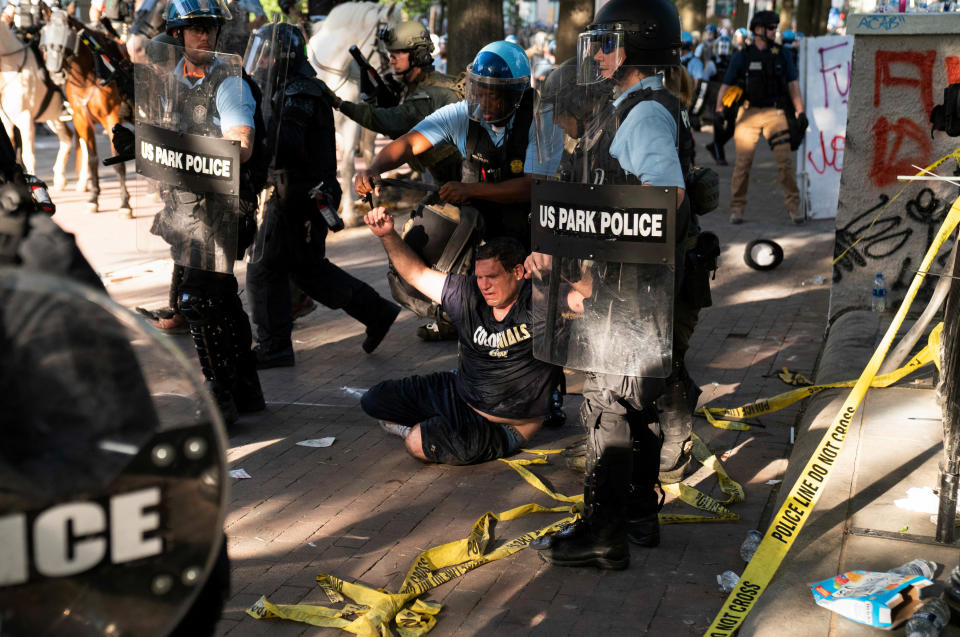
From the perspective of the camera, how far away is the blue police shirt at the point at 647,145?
3.59 metres

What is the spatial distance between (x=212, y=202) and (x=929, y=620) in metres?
3.85

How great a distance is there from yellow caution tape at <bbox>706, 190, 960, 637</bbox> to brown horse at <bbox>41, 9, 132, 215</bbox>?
1012cm

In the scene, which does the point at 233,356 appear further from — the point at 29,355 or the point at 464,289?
the point at 29,355

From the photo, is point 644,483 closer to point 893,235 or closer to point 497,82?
point 497,82

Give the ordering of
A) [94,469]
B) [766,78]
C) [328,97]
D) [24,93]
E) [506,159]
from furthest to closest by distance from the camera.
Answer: [24,93] < [766,78] < [328,97] < [506,159] < [94,469]

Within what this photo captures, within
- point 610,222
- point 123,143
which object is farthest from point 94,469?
point 123,143

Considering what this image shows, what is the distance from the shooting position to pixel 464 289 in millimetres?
5262

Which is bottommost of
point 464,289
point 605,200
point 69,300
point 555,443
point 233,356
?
point 555,443

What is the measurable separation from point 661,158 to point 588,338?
27.4 inches

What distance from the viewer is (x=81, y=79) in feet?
42.1

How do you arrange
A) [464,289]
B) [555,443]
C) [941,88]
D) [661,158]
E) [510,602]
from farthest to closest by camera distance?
[941,88]
[555,443]
[464,289]
[510,602]
[661,158]

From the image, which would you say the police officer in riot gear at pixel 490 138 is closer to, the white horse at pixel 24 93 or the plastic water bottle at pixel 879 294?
the plastic water bottle at pixel 879 294

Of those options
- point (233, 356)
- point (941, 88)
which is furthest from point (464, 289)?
point (941, 88)

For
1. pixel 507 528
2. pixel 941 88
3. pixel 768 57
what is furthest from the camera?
pixel 768 57
